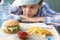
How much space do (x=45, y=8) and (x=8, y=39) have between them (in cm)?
82

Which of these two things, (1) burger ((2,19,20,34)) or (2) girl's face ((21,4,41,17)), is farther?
(2) girl's face ((21,4,41,17))

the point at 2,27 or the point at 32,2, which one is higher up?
the point at 32,2

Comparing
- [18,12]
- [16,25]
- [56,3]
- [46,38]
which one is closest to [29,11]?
[18,12]

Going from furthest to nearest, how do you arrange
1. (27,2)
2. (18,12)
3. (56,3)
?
1. (56,3)
2. (18,12)
3. (27,2)

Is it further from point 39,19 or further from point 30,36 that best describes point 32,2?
point 30,36

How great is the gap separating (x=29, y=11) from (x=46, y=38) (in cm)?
46

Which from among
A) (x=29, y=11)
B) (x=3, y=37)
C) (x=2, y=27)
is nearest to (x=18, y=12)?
(x=29, y=11)

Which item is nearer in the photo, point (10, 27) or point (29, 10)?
point (10, 27)

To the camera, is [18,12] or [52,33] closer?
[52,33]

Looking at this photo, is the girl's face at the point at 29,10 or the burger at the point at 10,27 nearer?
the burger at the point at 10,27

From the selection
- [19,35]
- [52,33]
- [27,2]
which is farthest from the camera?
[27,2]

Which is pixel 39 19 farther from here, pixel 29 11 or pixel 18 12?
pixel 18 12

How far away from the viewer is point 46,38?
3.38 feet

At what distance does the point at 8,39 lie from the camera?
1.01 m
